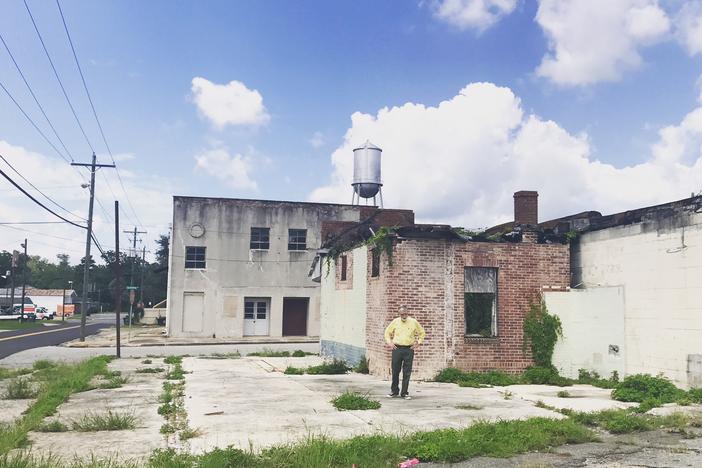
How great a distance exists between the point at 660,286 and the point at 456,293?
433 cm

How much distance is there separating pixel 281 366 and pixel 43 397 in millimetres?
7855

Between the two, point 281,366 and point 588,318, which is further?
point 281,366

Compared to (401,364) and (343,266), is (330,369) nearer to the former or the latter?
(343,266)

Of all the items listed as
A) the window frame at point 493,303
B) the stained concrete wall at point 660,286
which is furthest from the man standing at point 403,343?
the stained concrete wall at point 660,286

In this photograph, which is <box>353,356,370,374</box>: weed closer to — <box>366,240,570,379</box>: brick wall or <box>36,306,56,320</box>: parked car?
<box>366,240,570,379</box>: brick wall

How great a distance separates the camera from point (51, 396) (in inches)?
433

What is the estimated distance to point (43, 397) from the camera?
10.9 m

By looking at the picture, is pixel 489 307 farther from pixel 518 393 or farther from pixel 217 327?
pixel 217 327

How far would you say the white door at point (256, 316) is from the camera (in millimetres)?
34875

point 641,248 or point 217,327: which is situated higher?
point 641,248

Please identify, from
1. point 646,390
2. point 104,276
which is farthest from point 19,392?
point 104,276

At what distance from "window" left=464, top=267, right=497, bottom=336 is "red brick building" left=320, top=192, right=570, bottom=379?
0.02m

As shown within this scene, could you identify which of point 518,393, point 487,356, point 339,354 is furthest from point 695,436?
point 339,354

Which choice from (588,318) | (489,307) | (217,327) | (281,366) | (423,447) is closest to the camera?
(423,447)
